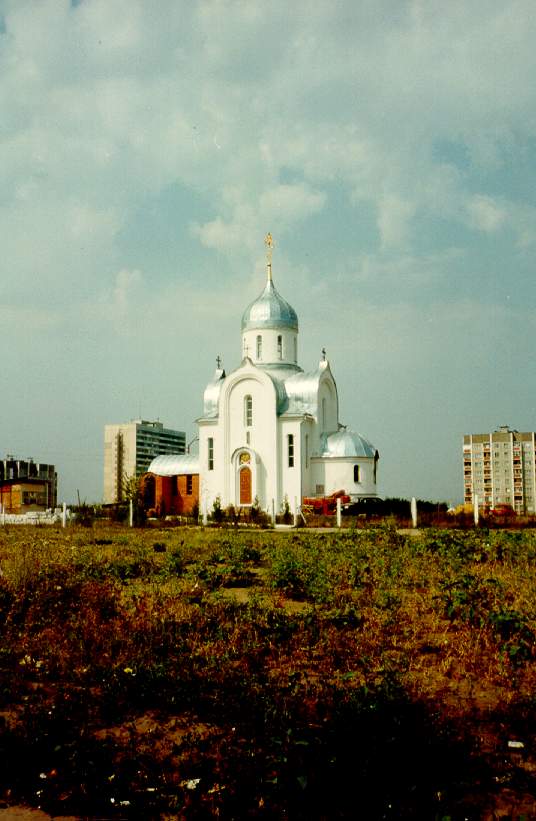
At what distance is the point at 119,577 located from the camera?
11.4 metres

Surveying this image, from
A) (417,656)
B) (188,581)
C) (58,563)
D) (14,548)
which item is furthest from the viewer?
(14,548)

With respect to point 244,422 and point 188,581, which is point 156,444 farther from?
point 188,581

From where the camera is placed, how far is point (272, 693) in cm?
630

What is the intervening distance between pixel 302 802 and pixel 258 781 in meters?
0.36

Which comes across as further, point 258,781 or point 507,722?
point 507,722

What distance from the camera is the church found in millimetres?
40406

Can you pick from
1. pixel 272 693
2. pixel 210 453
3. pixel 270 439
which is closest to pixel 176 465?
pixel 210 453

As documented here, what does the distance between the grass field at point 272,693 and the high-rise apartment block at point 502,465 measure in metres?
67.0

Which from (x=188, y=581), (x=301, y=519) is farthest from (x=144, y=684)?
(x=301, y=519)

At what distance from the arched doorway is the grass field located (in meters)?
29.3

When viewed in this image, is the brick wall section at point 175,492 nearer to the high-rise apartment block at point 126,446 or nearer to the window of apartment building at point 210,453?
the window of apartment building at point 210,453

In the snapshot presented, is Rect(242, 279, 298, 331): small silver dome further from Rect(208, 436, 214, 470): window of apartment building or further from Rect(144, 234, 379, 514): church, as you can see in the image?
Rect(208, 436, 214, 470): window of apartment building

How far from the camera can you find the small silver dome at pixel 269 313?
146ft

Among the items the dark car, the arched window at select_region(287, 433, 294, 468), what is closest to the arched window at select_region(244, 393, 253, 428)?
the arched window at select_region(287, 433, 294, 468)
